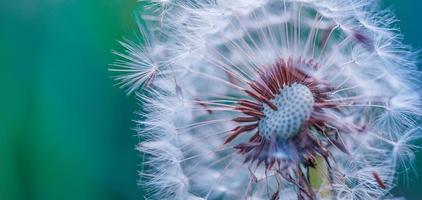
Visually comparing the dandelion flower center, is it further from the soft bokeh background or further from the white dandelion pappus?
the soft bokeh background

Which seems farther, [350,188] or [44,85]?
[44,85]

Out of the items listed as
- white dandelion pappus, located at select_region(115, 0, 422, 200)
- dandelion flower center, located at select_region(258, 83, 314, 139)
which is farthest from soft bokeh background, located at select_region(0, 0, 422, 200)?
dandelion flower center, located at select_region(258, 83, 314, 139)

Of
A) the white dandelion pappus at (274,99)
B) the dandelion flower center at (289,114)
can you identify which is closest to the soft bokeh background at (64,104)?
the white dandelion pappus at (274,99)

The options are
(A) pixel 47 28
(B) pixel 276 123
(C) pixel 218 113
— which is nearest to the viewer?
(B) pixel 276 123

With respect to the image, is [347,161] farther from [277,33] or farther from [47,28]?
[47,28]

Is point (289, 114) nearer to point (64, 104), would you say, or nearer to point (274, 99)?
point (274, 99)

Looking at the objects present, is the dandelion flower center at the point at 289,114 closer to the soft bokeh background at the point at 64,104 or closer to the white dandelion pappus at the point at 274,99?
A: the white dandelion pappus at the point at 274,99

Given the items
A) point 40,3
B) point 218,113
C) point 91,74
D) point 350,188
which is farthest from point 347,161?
point 40,3
